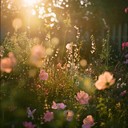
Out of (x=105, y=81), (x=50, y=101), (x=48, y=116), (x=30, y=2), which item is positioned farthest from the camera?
(x=30, y=2)

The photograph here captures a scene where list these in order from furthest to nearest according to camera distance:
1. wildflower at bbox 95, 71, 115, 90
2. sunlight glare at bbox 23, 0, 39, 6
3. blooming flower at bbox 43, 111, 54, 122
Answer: sunlight glare at bbox 23, 0, 39, 6 < blooming flower at bbox 43, 111, 54, 122 < wildflower at bbox 95, 71, 115, 90

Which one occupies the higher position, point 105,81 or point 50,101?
point 50,101

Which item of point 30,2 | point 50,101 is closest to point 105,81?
point 50,101

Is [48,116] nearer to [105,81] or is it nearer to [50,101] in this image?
[105,81]

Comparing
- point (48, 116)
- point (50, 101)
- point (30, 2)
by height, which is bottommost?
point (48, 116)

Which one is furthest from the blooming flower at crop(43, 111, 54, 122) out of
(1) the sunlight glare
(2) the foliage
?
(1) the sunlight glare

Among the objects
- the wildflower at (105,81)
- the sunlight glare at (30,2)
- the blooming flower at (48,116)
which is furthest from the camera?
the sunlight glare at (30,2)

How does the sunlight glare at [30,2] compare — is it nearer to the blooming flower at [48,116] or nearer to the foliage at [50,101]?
the foliage at [50,101]

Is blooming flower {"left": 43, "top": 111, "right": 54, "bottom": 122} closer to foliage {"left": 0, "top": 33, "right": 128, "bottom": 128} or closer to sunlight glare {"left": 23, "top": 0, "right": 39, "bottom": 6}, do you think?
foliage {"left": 0, "top": 33, "right": 128, "bottom": 128}

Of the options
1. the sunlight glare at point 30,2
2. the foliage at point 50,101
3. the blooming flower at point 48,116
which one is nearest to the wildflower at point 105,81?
the foliage at point 50,101

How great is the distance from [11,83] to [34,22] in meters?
11.5

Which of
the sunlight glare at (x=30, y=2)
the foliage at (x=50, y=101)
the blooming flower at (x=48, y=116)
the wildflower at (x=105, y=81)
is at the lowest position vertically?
the blooming flower at (x=48, y=116)

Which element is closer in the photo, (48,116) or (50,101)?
(48,116)

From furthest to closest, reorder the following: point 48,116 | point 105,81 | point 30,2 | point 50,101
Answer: point 30,2 < point 50,101 < point 48,116 < point 105,81
